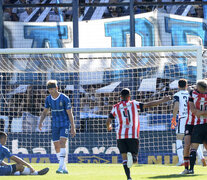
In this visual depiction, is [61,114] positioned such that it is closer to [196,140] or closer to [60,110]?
[60,110]

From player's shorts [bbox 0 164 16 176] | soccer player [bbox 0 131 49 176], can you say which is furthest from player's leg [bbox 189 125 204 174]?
player's shorts [bbox 0 164 16 176]

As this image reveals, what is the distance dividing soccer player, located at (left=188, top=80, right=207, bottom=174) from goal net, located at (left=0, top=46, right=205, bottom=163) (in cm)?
522

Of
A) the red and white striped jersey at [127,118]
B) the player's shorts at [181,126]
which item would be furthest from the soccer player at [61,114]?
the player's shorts at [181,126]

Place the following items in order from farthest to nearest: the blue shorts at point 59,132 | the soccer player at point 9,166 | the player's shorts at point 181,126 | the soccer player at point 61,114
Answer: the player's shorts at point 181,126, the blue shorts at point 59,132, the soccer player at point 61,114, the soccer player at point 9,166

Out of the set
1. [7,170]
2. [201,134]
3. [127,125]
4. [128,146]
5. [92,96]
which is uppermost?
[92,96]

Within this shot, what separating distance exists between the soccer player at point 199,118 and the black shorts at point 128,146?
1.19 meters

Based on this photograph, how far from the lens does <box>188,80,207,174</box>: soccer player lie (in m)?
8.97

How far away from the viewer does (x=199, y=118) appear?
29.9 feet

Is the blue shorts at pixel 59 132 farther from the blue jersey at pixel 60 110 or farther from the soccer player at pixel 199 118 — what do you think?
the soccer player at pixel 199 118

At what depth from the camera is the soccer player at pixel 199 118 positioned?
897 centimetres

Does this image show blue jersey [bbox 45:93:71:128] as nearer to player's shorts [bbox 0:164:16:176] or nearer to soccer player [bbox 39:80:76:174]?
soccer player [bbox 39:80:76:174]

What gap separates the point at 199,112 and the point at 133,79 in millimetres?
7259

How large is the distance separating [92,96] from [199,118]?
23.8 feet

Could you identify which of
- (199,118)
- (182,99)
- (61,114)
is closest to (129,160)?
(199,118)
